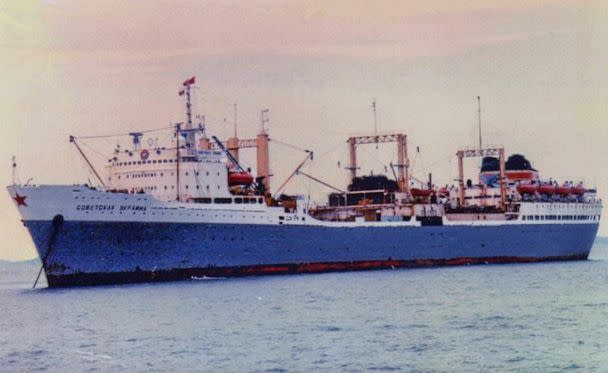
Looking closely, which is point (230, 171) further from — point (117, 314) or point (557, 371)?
point (557, 371)

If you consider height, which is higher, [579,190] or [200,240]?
[579,190]

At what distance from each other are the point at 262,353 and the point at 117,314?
9.97 m

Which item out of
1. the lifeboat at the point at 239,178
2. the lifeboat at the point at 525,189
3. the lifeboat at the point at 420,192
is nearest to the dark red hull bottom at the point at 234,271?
the lifeboat at the point at 239,178

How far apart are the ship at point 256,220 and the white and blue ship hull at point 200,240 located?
0.18 ft

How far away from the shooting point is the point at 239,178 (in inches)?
2190

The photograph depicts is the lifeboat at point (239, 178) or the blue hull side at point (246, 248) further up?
the lifeboat at point (239, 178)

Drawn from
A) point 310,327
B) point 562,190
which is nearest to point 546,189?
point 562,190

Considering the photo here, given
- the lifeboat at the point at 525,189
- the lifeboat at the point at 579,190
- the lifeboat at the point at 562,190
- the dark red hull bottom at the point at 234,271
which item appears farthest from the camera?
the lifeboat at the point at 579,190

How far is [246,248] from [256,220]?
1.54 m

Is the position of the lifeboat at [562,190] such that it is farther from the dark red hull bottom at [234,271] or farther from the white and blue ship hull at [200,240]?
the white and blue ship hull at [200,240]

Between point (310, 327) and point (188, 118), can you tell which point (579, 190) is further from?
point (310, 327)

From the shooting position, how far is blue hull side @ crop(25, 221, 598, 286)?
46562mm

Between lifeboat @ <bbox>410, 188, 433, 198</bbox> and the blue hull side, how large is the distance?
6.15 m

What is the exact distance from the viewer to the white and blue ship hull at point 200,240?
46.3 metres
